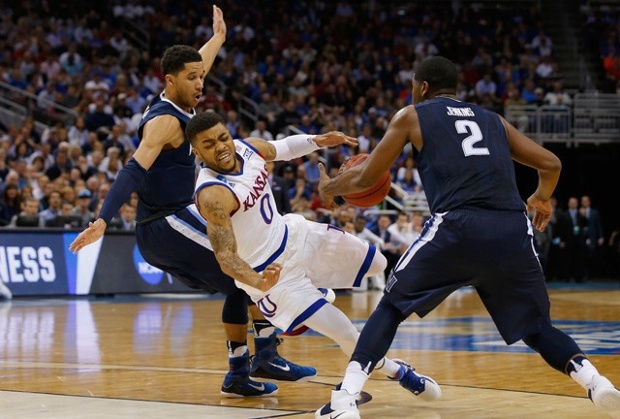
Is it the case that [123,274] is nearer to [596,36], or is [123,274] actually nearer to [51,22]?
[51,22]

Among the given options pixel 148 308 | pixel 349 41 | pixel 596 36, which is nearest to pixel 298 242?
pixel 148 308

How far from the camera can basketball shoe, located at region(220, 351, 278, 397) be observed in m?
6.81

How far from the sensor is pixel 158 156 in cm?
710

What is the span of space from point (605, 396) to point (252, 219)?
220cm

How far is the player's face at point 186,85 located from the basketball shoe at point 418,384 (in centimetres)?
224

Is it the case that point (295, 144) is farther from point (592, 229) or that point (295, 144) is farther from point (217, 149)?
point (592, 229)

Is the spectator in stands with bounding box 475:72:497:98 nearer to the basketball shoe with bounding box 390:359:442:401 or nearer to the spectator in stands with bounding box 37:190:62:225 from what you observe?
the spectator in stands with bounding box 37:190:62:225

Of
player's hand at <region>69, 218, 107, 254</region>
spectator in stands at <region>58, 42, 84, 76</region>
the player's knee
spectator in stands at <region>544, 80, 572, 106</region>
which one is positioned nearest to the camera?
player's hand at <region>69, 218, 107, 254</region>

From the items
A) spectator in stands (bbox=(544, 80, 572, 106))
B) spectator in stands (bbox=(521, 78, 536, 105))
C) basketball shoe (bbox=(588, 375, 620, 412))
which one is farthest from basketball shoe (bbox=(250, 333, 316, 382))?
spectator in stands (bbox=(521, 78, 536, 105))

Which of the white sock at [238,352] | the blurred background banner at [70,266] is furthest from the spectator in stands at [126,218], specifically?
the white sock at [238,352]

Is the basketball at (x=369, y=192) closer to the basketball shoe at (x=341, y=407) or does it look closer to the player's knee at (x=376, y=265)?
the player's knee at (x=376, y=265)

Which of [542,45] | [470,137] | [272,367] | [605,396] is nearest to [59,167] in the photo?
[272,367]

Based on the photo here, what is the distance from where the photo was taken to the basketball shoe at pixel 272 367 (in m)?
7.08

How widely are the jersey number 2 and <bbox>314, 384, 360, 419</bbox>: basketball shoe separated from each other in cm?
136
